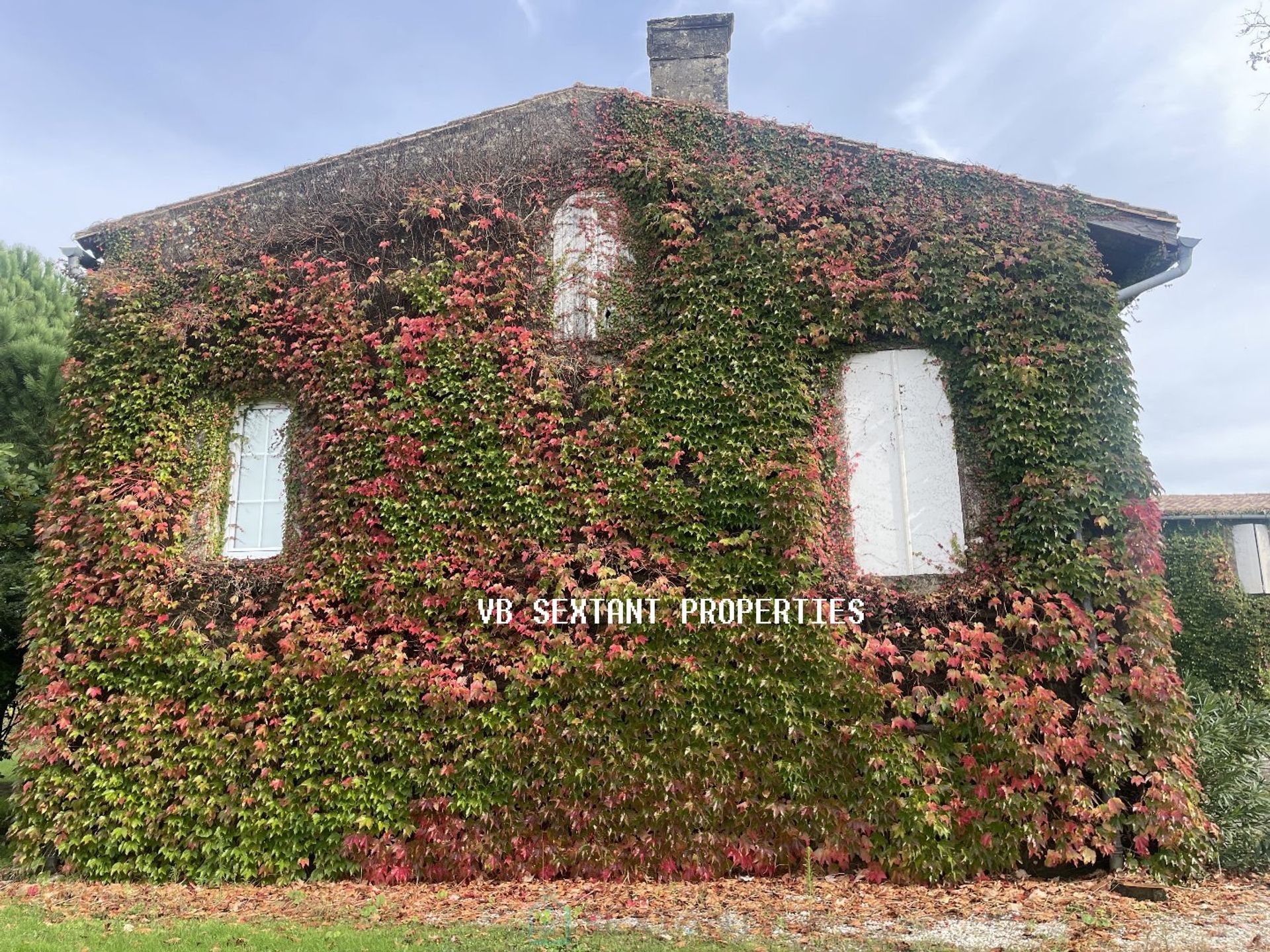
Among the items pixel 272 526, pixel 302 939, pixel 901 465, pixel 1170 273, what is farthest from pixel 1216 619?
pixel 272 526

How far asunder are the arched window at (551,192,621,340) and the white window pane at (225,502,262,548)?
3986 millimetres

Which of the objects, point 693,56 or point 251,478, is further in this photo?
point 693,56

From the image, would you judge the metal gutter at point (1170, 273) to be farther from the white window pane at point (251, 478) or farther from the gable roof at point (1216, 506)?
the white window pane at point (251, 478)

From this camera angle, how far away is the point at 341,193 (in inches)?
366

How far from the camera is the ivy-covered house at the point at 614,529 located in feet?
23.0

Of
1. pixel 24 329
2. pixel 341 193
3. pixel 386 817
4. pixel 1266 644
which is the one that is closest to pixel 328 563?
pixel 386 817

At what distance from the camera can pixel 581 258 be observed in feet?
28.7

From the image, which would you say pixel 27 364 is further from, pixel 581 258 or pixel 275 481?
pixel 581 258

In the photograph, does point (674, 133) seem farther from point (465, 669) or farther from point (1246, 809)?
point (1246, 809)

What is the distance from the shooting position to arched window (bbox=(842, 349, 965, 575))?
7730 millimetres

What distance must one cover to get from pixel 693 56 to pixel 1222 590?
12.4 metres

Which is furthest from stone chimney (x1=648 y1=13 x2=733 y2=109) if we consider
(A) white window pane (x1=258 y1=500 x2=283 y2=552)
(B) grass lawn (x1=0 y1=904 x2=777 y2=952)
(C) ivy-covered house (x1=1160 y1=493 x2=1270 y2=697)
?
(C) ivy-covered house (x1=1160 y1=493 x2=1270 y2=697)

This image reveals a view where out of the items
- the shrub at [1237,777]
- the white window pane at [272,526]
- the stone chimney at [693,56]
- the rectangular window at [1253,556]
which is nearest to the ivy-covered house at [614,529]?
the white window pane at [272,526]

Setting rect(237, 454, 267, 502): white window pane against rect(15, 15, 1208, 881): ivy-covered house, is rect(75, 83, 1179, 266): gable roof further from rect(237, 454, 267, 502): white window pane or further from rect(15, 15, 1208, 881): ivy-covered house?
rect(237, 454, 267, 502): white window pane
